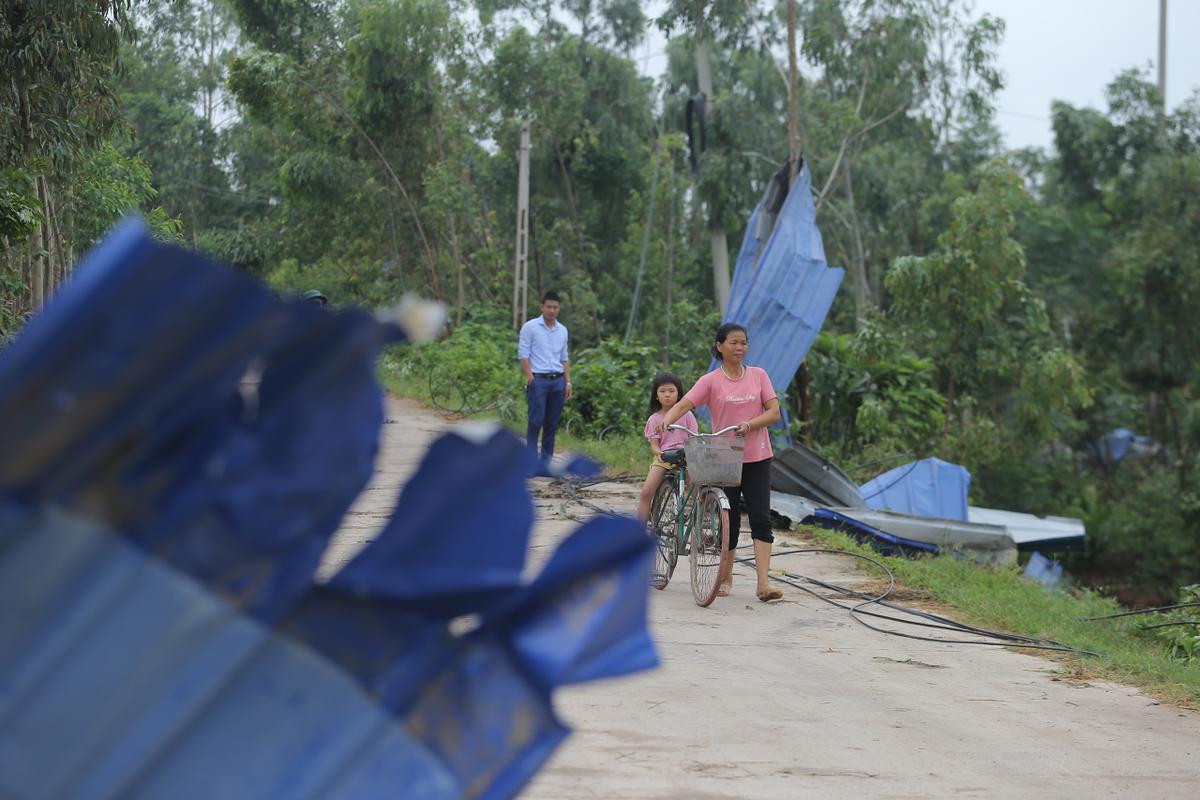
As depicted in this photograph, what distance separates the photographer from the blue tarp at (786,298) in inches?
643

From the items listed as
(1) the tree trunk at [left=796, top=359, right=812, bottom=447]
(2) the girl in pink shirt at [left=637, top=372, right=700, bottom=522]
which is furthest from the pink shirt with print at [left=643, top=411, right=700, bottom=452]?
(1) the tree trunk at [left=796, top=359, right=812, bottom=447]

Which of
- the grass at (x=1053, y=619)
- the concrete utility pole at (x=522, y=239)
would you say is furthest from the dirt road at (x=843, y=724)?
the concrete utility pole at (x=522, y=239)

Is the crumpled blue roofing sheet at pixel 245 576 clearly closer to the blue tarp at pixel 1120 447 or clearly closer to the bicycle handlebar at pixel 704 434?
the bicycle handlebar at pixel 704 434

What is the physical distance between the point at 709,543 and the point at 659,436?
910mm

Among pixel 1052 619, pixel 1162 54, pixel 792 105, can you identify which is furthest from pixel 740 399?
pixel 1162 54

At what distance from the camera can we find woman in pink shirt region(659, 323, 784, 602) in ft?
27.4

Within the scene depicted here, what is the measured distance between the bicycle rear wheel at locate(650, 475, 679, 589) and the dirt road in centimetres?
57

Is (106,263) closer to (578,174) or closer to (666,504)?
(666,504)

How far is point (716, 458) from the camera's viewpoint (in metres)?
8.00

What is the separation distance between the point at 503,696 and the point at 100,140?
49.5 feet

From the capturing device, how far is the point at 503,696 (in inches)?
77.2

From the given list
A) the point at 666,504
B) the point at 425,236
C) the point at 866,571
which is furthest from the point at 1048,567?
the point at 425,236

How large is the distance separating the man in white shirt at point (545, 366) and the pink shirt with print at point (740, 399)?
416cm

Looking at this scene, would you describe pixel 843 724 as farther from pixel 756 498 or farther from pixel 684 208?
pixel 684 208
